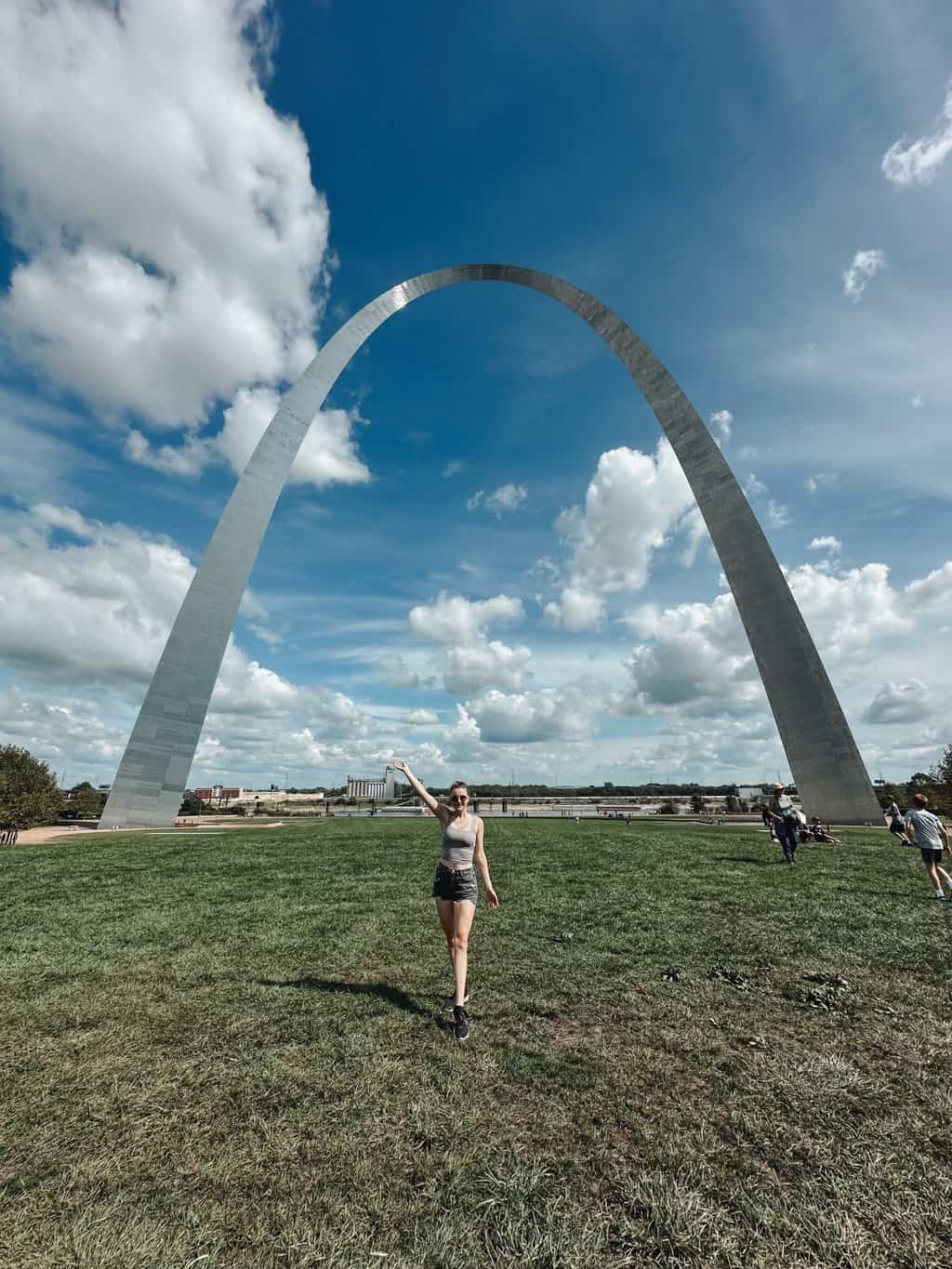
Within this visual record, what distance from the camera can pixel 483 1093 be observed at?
360cm

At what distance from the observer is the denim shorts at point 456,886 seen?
484 cm

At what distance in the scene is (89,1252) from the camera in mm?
2350

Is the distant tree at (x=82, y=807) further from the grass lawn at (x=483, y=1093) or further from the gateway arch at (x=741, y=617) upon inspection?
the grass lawn at (x=483, y=1093)

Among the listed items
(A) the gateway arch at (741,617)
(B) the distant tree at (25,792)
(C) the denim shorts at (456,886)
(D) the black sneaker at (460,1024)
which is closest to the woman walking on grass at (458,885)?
(C) the denim shorts at (456,886)

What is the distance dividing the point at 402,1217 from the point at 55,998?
4.29 metres

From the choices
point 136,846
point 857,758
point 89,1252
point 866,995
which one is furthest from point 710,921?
point 857,758

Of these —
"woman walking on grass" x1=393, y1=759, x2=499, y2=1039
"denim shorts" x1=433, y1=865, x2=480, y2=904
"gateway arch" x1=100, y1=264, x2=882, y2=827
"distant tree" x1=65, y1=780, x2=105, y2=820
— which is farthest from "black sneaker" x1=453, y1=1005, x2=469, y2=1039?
"distant tree" x1=65, y1=780, x2=105, y2=820

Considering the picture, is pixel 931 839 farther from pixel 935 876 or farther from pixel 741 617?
pixel 741 617

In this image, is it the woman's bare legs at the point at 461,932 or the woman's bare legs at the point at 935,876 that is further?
the woman's bare legs at the point at 935,876

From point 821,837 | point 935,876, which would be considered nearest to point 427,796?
point 935,876

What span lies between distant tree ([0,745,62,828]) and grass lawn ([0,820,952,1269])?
2671cm

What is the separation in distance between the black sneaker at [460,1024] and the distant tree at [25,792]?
30.0 metres

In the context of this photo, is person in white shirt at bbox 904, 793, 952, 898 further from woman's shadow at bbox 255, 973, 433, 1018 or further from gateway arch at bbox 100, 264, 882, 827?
gateway arch at bbox 100, 264, 882, 827

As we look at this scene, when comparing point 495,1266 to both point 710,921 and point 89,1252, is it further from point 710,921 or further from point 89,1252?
point 710,921
